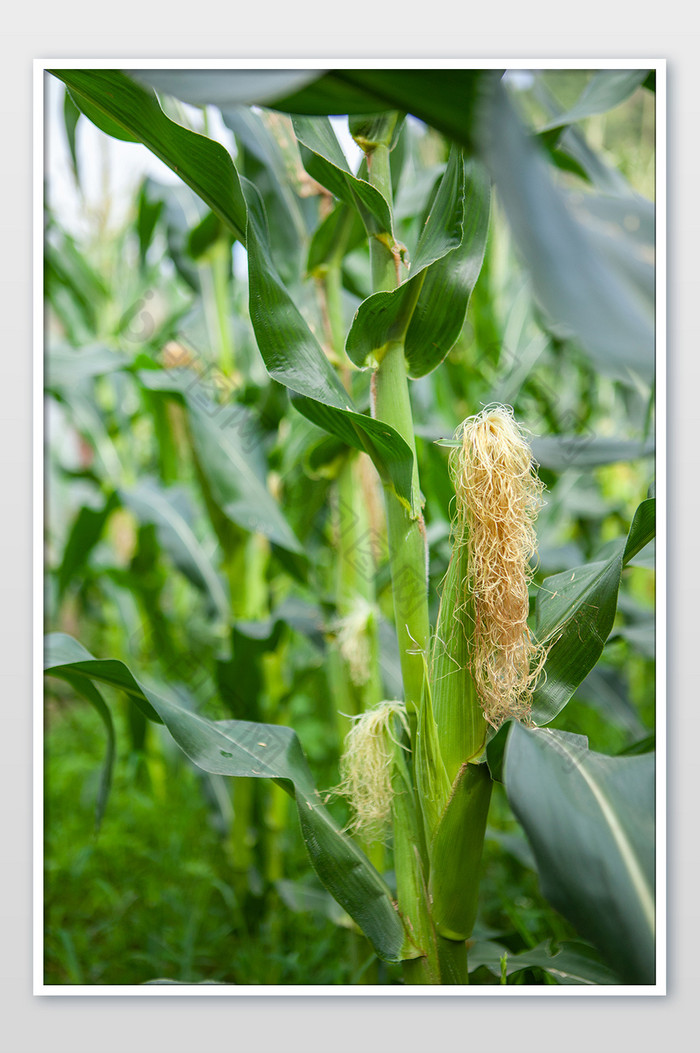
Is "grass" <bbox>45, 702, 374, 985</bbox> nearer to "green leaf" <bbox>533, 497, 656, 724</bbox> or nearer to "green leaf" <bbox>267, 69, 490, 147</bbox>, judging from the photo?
"green leaf" <bbox>533, 497, 656, 724</bbox>

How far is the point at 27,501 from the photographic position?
694 millimetres

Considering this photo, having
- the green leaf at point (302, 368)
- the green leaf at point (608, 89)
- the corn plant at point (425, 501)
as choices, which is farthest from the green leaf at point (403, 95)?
the green leaf at point (608, 89)

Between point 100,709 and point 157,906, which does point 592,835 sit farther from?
point 157,906

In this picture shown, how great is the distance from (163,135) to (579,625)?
43 cm

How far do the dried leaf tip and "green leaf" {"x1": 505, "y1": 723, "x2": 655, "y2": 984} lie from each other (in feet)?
0.14

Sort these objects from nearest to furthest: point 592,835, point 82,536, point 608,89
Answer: point 592,835 → point 608,89 → point 82,536

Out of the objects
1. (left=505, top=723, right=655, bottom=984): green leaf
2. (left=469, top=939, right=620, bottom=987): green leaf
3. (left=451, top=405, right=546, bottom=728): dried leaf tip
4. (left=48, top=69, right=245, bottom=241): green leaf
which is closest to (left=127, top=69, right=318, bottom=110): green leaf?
(left=48, top=69, right=245, bottom=241): green leaf

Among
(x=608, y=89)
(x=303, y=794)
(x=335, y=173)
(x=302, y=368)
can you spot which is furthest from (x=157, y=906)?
(x=608, y=89)

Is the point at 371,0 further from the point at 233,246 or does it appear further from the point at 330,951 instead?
the point at 330,951

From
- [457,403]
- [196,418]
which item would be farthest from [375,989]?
[457,403]

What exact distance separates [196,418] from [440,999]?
0.61 m

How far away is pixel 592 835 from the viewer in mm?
443

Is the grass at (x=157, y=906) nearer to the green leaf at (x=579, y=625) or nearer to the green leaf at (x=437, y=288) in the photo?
the green leaf at (x=579, y=625)

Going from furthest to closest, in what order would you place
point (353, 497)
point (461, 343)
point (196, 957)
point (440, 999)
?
point (461, 343) → point (196, 957) → point (353, 497) → point (440, 999)
